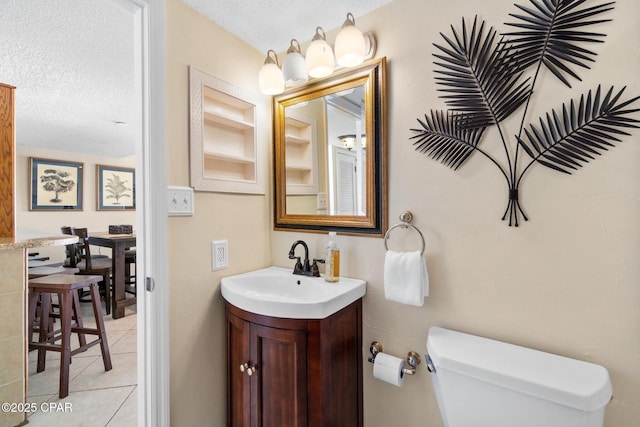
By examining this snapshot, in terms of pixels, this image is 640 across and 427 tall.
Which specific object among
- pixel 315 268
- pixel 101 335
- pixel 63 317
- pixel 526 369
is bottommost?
pixel 101 335

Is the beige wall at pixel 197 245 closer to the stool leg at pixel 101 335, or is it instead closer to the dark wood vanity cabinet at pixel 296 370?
the dark wood vanity cabinet at pixel 296 370

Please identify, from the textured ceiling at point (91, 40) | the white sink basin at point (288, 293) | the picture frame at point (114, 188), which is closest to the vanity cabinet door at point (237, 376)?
the white sink basin at point (288, 293)

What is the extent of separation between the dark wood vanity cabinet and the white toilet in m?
0.35

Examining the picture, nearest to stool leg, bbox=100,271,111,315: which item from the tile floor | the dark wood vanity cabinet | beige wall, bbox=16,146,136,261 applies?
the tile floor

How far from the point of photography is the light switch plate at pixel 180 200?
1173 mm

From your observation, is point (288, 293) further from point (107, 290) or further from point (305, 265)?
point (107, 290)

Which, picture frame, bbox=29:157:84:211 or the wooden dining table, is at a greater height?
picture frame, bbox=29:157:84:211

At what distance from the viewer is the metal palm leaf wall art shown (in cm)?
85

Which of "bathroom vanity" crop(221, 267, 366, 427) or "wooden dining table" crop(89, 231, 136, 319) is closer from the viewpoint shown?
"bathroom vanity" crop(221, 267, 366, 427)

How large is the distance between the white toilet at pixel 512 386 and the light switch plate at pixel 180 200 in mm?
1099

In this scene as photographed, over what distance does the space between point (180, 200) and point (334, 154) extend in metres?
0.74

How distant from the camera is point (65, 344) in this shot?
1.86 metres

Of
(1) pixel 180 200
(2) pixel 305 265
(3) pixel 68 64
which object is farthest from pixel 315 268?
(3) pixel 68 64

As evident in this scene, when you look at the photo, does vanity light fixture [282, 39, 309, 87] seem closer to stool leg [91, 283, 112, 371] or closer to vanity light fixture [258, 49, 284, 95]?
vanity light fixture [258, 49, 284, 95]
